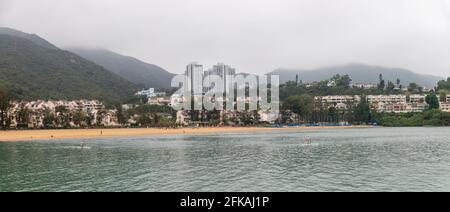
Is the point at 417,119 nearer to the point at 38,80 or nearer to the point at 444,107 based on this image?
the point at 444,107

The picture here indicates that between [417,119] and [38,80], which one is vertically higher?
[38,80]

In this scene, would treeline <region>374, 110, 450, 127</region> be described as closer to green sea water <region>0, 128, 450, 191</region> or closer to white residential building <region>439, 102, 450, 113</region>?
white residential building <region>439, 102, 450, 113</region>

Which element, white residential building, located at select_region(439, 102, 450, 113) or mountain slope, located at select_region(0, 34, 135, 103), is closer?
mountain slope, located at select_region(0, 34, 135, 103)

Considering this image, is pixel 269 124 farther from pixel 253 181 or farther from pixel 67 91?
pixel 253 181

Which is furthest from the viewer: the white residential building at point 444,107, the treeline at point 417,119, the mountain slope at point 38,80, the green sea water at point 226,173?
the white residential building at point 444,107

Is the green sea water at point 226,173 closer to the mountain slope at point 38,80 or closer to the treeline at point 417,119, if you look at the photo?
the mountain slope at point 38,80

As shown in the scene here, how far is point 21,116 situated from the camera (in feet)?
330

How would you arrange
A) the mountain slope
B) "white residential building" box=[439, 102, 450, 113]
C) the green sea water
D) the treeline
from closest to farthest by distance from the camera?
the green sea water, the treeline, the mountain slope, "white residential building" box=[439, 102, 450, 113]

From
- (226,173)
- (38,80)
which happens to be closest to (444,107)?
(38,80)

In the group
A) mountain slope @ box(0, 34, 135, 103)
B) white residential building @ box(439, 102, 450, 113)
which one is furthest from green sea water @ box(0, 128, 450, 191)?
white residential building @ box(439, 102, 450, 113)

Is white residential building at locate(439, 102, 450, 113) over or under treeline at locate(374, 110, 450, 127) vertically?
over

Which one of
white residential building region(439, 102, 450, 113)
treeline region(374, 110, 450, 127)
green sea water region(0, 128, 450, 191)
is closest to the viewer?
green sea water region(0, 128, 450, 191)

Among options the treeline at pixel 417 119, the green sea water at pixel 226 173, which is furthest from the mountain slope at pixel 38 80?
the green sea water at pixel 226 173

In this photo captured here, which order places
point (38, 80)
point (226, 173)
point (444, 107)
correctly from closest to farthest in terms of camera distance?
point (226, 173) < point (38, 80) < point (444, 107)
